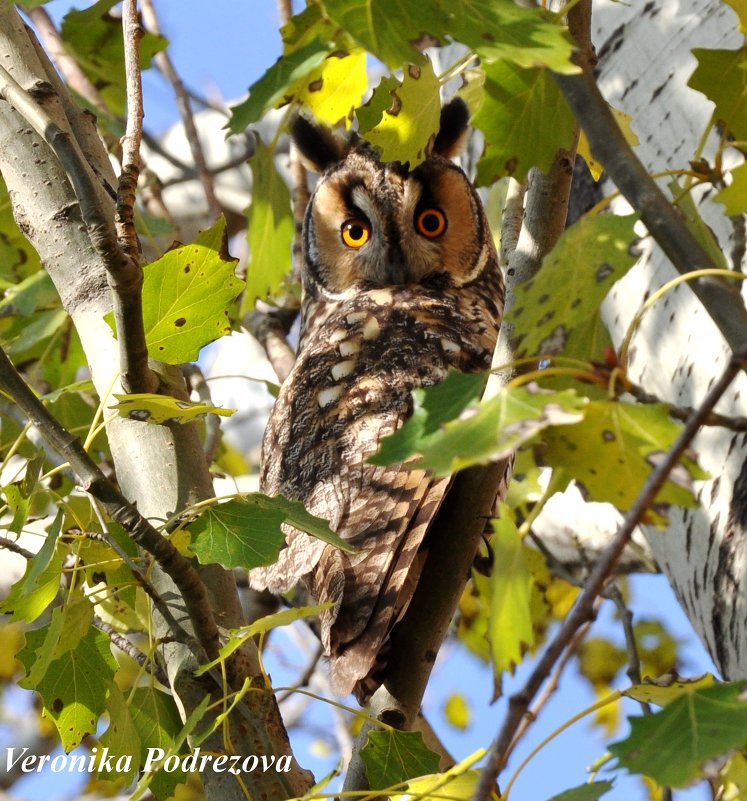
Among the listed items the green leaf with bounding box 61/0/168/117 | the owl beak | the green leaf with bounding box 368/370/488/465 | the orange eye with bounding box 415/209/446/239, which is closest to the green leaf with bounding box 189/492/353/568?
the green leaf with bounding box 368/370/488/465

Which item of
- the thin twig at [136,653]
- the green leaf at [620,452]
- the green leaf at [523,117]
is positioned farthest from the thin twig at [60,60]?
the green leaf at [620,452]

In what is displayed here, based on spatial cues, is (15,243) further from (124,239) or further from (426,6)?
(426,6)

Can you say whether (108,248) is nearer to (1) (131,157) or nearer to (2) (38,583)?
(1) (131,157)

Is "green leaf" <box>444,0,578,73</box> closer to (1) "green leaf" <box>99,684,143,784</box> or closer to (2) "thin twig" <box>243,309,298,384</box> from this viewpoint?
(1) "green leaf" <box>99,684,143,784</box>

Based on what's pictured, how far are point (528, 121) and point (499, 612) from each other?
0.51 meters

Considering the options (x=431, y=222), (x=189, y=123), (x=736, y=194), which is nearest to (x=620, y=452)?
(x=736, y=194)

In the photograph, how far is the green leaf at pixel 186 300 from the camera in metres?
1.21

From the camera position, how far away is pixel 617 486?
771mm

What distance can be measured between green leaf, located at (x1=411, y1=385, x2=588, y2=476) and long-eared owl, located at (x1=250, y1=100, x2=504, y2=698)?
61 centimetres

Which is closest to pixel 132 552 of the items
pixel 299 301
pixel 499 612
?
pixel 499 612

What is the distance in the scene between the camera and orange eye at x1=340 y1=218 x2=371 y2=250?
8.09ft

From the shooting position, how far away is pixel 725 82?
0.94 meters

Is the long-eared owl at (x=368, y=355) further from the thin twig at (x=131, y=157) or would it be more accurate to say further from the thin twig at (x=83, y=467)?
the thin twig at (x=131, y=157)

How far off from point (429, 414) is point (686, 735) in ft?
0.94
